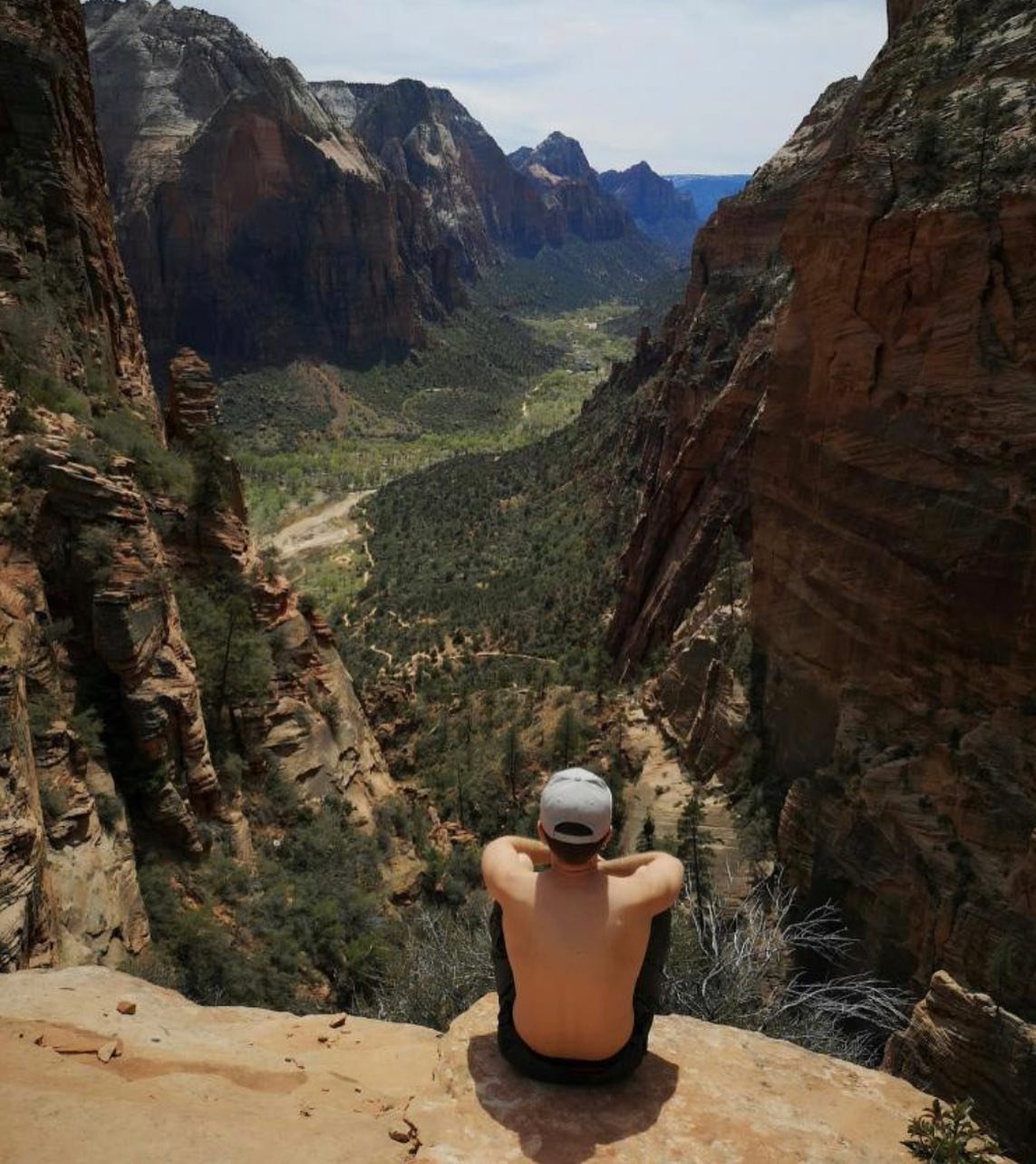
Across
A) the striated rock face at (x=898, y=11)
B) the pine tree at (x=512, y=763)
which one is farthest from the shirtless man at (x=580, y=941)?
the striated rock face at (x=898, y=11)

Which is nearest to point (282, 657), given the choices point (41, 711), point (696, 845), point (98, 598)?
point (98, 598)

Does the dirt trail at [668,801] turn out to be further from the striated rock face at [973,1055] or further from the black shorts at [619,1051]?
the black shorts at [619,1051]

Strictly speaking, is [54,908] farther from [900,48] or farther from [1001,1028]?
[900,48]

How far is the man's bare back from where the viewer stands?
472cm

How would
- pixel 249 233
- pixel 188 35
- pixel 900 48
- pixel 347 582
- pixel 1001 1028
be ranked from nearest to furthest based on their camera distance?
pixel 1001 1028, pixel 900 48, pixel 347 582, pixel 249 233, pixel 188 35

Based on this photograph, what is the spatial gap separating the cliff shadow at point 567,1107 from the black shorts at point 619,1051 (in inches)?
3.1

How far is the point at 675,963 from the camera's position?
9.77 m

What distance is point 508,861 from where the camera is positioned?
5.02 metres

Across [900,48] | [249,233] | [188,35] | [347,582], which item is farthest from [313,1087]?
[188,35]

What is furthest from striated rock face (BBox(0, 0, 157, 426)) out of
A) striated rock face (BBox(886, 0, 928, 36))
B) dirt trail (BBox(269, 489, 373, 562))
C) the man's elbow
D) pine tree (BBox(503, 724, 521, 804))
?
dirt trail (BBox(269, 489, 373, 562))

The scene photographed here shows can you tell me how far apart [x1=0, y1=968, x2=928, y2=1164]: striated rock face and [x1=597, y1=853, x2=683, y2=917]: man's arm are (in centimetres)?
116

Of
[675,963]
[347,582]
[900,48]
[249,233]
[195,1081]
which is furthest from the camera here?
[249,233]

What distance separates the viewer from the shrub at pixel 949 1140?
4.47 m

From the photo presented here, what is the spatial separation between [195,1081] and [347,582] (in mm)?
54522
